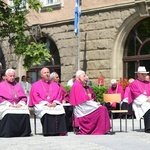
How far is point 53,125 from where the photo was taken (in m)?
14.5

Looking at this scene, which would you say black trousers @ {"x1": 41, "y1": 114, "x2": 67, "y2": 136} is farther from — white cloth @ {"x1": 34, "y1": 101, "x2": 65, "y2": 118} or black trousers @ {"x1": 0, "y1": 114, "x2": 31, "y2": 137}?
black trousers @ {"x1": 0, "y1": 114, "x2": 31, "y2": 137}

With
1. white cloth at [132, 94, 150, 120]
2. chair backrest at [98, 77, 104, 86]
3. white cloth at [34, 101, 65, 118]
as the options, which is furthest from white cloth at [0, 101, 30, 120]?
chair backrest at [98, 77, 104, 86]

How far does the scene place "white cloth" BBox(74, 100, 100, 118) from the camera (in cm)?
1473

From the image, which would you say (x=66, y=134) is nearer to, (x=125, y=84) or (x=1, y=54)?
(x=125, y=84)

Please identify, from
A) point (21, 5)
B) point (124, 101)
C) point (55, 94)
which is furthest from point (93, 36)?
point (55, 94)

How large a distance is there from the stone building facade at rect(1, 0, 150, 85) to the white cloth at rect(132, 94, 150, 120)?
943 centimetres

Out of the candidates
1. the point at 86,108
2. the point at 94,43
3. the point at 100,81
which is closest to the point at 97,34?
the point at 94,43

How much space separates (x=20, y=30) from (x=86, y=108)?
30.2 ft

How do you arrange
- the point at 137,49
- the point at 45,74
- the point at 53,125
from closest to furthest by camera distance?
the point at 53,125 < the point at 45,74 < the point at 137,49

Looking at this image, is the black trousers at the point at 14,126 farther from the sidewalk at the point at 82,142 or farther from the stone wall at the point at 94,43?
the stone wall at the point at 94,43

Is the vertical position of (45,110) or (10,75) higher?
(10,75)

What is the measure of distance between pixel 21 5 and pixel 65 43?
194 inches

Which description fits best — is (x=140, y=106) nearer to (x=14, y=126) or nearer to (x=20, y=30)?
(x=14, y=126)

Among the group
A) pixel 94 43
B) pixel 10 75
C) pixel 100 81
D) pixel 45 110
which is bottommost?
pixel 45 110
